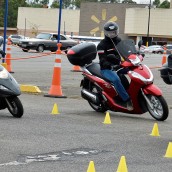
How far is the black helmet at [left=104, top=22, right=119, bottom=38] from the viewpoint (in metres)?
12.7

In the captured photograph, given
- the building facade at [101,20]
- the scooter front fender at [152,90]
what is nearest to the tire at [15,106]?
the scooter front fender at [152,90]

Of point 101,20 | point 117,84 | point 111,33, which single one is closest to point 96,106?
point 117,84

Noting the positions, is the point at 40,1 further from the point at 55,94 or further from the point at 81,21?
the point at 55,94

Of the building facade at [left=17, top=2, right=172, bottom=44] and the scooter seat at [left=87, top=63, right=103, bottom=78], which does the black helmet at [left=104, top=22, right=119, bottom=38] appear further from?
the building facade at [left=17, top=2, right=172, bottom=44]

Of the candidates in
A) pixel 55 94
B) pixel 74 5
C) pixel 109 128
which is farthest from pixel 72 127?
pixel 74 5

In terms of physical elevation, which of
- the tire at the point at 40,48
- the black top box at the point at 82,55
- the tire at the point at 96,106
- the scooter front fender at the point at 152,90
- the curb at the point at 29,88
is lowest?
the tire at the point at 40,48

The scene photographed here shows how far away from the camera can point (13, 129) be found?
398 inches

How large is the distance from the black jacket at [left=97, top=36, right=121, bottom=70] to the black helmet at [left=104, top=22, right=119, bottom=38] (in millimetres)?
100

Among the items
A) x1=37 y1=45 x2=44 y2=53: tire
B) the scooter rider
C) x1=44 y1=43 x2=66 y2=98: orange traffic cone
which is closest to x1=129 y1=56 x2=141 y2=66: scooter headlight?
the scooter rider

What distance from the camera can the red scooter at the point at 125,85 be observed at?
12.0 meters

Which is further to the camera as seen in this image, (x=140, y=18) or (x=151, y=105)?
(x=140, y=18)

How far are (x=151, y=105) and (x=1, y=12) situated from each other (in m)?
123

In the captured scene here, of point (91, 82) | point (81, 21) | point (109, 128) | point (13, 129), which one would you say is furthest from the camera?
point (81, 21)

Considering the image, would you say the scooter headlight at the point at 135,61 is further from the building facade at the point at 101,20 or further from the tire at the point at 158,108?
the building facade at the point at 101,20
